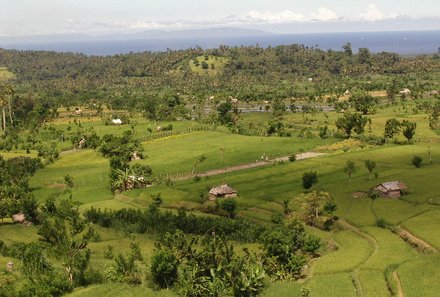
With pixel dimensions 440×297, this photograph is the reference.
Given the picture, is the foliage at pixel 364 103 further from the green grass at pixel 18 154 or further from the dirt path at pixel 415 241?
the dirt path at pixel 415 241

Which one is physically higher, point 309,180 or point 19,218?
point 309,180

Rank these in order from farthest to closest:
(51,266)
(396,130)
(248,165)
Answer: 1. (396,130)
2. (248,165)
3. (51,266)

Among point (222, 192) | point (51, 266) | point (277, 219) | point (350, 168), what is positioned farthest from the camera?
point (350, 168)

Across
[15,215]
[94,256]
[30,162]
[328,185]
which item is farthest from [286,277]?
[30,162]

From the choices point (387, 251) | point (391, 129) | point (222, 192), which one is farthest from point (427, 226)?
point (391, 129)

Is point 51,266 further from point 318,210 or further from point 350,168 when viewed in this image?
point 350,168

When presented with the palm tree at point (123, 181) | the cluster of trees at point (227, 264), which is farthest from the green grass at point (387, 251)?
the palm tree at point (123, 181)

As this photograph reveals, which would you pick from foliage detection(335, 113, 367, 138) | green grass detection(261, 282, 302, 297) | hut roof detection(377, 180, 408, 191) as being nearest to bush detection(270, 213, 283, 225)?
hut roof detection(377, 180, 408, 191)

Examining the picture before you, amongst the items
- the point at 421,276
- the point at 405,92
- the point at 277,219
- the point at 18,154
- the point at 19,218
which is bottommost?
the point at 18,154
